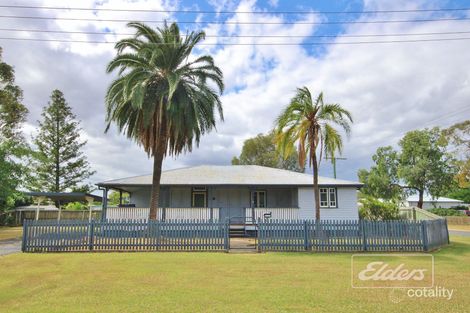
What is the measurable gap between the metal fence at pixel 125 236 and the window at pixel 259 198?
9857 millimetres

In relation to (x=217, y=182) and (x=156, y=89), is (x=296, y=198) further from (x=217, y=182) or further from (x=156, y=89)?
(x=156, y=89)

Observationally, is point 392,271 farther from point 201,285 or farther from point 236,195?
point 236,195

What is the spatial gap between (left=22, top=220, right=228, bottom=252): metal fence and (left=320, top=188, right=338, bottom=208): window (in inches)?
420

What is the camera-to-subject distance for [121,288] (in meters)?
7.76

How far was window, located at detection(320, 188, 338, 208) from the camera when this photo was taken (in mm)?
22891

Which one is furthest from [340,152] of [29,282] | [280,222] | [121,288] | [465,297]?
[29,282]

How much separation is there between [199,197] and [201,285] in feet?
52.9

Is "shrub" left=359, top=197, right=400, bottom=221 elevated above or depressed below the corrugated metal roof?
below

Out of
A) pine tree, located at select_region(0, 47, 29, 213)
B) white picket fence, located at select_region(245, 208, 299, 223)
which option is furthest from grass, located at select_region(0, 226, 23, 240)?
white picket fence, located at select_region(245, 208, 299, 223)

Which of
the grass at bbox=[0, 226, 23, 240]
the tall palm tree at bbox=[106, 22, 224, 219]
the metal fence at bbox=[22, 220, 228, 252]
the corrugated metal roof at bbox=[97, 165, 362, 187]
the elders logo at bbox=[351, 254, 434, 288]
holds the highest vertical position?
the tall palm tree at bbox=[106, 22, 224, 219]

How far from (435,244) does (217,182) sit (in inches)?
496

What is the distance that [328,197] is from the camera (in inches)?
904
